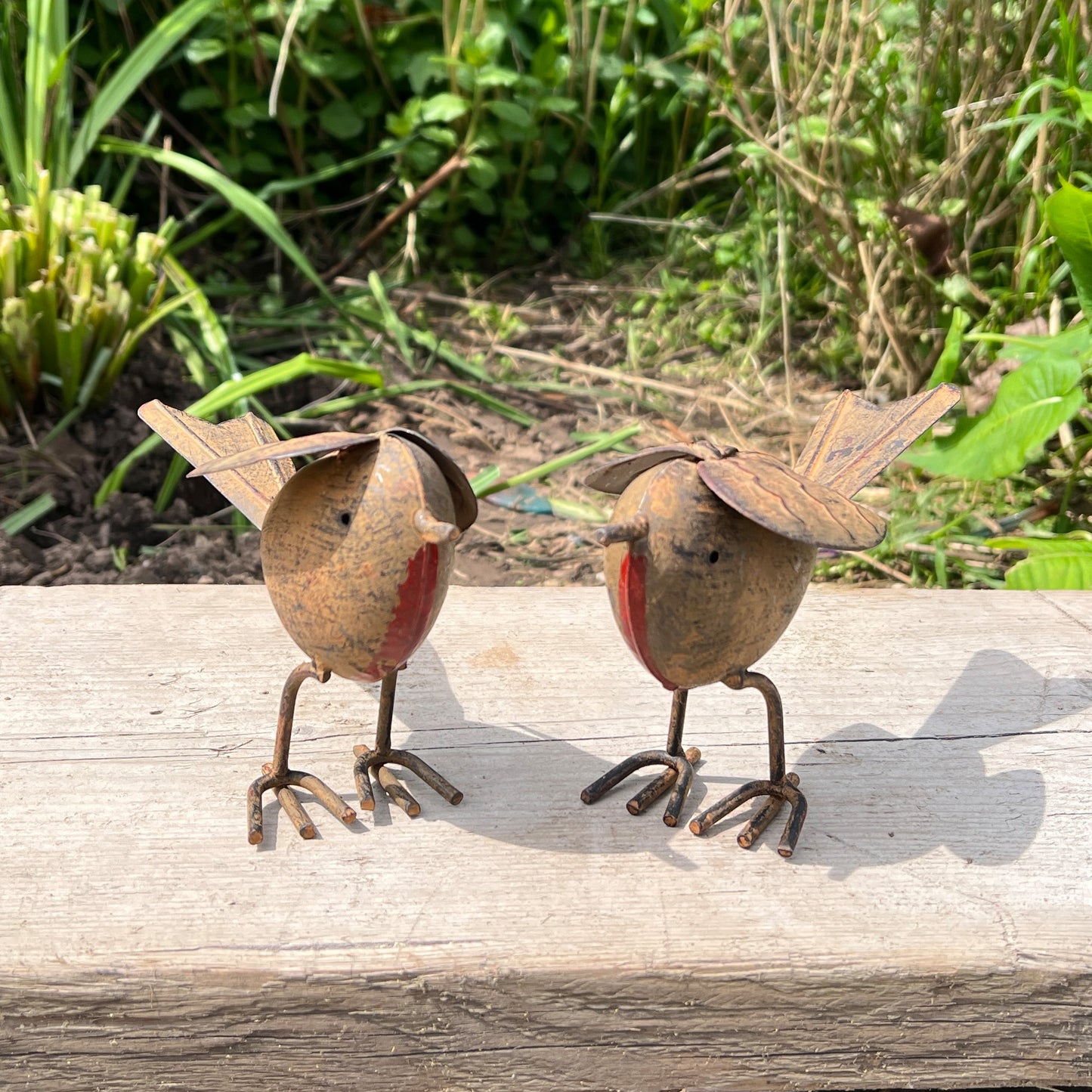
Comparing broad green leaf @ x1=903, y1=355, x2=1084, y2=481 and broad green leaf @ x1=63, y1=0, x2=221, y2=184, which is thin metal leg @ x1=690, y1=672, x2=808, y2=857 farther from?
broad green leaf @ x1=63, y1=0, x2=221, y2=184

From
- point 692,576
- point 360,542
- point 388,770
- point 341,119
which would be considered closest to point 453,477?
point 360,542

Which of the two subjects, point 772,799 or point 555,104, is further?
point 555,104

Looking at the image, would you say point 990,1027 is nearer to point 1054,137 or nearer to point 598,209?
point 1054,137

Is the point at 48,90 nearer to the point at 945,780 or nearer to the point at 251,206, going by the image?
the point at 251,206

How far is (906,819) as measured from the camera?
4.40 feet

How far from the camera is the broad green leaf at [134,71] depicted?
2.64 m

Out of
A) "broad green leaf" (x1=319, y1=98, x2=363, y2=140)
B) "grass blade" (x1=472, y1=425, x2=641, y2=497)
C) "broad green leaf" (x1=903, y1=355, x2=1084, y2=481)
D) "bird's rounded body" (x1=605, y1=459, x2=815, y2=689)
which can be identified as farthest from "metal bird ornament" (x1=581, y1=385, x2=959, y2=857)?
"broad green leaf" (x1=319, y1=98, x2=363, y2=140)

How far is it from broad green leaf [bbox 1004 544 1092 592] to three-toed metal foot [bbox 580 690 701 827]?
91 centimetres

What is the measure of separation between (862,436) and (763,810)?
45 centimetres

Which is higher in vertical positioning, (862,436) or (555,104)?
(555,104)

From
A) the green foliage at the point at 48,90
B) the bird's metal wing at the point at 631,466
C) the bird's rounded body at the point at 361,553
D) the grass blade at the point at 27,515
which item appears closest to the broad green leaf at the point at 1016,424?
the bird's metal wing at the point at 631,466

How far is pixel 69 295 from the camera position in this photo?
7.21 ft

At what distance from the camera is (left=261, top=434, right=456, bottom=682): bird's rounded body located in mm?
1103

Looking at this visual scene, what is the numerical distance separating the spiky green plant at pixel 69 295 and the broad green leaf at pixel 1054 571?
1.72 metres
